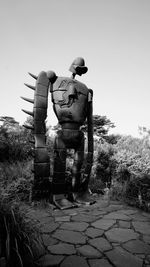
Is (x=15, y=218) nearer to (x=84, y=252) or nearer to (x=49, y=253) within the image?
(x=49, y=253)

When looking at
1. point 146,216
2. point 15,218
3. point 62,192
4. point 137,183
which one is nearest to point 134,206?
point 146,216

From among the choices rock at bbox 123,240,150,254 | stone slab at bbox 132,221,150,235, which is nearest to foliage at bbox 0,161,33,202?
stone slab at bbox 132,221,150,235

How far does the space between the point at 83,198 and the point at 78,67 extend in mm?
2707

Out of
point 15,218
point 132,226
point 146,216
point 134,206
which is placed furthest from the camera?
point 134,206

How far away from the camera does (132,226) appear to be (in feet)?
10.2

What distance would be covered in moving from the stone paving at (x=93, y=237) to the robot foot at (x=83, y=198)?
0.12 metres

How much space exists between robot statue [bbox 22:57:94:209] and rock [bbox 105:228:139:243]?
45.4 inches

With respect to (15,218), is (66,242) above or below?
below

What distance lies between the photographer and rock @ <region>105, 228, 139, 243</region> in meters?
2.63

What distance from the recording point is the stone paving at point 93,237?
2119mm

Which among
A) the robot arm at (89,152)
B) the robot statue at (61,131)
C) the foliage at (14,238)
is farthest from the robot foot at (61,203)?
the foliage at (14,238)

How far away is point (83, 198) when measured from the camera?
13.9 feet

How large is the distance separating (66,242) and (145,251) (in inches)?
36.6

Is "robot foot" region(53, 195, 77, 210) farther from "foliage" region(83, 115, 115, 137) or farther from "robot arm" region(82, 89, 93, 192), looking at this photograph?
"foliage" region(83, 115, 115, 137)
